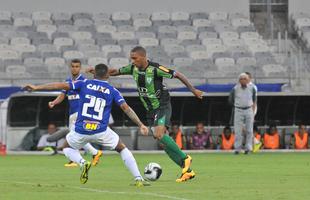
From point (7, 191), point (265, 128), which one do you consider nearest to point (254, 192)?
point (7, 191)

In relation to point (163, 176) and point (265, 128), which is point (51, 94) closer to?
point (265, 128)

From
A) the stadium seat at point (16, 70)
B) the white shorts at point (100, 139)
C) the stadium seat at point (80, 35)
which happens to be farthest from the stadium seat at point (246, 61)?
the white shorts at point (100, 139)

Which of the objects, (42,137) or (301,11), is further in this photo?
(301,11)

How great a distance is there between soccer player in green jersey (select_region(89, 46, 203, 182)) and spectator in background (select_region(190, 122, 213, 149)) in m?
13.1

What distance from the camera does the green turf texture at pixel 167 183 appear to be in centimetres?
1113

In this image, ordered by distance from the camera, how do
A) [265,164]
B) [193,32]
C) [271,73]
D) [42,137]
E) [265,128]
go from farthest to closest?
[193,32]
[271,73]
[265,128]
[42,137]
[265,164]

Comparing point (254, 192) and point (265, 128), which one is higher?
point (254, 192)

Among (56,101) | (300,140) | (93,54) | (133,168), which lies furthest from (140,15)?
(133,168)

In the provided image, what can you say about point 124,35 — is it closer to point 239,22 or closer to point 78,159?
point 239,22

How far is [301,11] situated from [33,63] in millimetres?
11617

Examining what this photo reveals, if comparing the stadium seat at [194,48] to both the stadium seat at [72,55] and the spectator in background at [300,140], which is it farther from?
the spectator in background at [300,140]

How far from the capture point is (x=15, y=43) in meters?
33.5

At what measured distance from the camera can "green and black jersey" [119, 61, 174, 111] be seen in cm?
1466

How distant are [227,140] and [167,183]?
1481 cm
